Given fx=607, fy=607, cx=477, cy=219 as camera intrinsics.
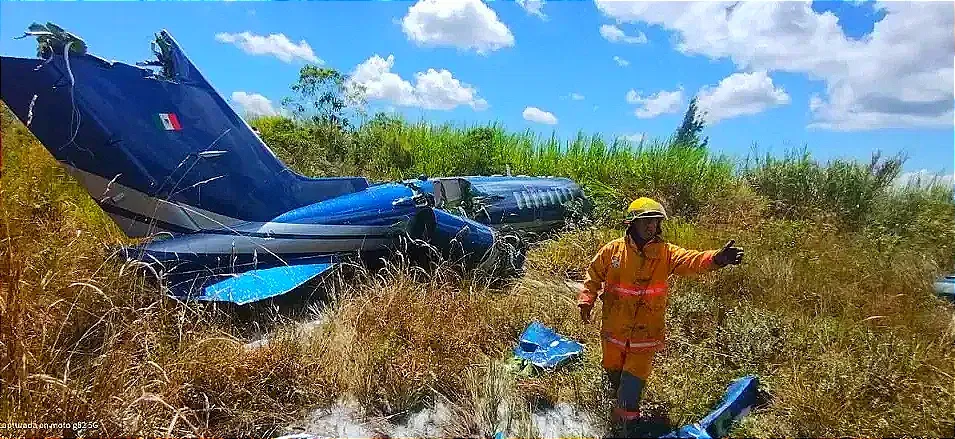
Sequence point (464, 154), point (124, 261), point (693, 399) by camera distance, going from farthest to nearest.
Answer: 1. point (464, 154)
2. point (124, 261)
3. point (693, 399)

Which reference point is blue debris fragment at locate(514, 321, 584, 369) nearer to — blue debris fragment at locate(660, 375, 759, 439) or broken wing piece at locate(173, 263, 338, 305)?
blue debris fragment at locate(660, 375, 759, 439)

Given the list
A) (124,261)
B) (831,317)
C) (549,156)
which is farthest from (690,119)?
(124,261)

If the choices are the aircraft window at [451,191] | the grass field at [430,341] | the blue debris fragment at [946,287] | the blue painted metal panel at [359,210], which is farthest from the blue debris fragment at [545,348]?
the blue debris fragment at [946,287]

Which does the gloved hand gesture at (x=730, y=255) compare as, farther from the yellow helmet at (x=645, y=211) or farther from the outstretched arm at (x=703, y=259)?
the yellow helmet at (x=645, y=211)

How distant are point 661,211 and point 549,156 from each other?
33.1ft

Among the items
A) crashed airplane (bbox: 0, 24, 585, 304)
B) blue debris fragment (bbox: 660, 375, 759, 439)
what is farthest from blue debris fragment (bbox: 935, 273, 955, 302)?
crashed airplane (bbox: 0, 24, 585, 304)

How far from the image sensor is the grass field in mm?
2900

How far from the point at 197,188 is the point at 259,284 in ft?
3.32

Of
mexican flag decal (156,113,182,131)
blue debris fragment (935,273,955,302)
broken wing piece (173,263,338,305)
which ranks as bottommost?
broken wing piece (173,263,338,305)

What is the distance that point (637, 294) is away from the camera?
3291 mm

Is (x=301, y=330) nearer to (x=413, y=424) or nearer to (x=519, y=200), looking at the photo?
(x=413, y=424)

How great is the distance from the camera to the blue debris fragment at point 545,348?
398cm

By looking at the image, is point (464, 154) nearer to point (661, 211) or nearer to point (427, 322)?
point (427, 322)

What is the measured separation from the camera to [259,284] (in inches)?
173
